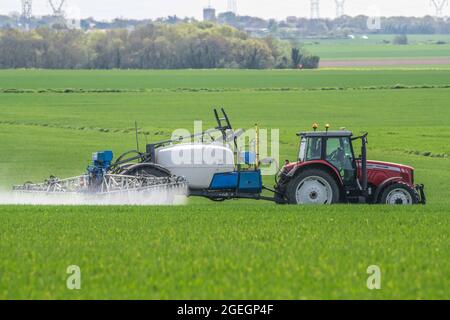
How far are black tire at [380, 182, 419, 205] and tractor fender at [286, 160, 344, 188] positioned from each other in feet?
3.29

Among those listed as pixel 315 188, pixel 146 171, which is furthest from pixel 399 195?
pixel 146 171

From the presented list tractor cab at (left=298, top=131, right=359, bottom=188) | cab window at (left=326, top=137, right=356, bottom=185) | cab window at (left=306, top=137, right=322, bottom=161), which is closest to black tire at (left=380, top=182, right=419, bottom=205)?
tractor cab at (left=298, top=131, right=359, bottom=188)

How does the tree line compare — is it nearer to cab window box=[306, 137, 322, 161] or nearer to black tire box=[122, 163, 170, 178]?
black tire box=[122, 163, 170, 178]

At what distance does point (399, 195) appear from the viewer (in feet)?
75.4

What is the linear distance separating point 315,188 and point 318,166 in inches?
18.6

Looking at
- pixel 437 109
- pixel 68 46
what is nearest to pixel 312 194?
pixel 437 109

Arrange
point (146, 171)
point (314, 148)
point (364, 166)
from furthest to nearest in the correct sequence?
1. point (146, 171)
2. point (314, 148)
3. point (364, 166)

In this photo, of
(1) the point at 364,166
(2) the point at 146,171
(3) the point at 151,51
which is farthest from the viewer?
(3) the point at 151,51

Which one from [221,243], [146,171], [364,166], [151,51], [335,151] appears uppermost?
[335,151]

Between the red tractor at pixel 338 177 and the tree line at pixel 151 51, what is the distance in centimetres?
9988

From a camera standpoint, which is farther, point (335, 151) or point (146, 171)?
point (146, 171)

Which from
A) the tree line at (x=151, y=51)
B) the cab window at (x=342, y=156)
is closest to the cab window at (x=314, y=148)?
the cab window at (x=342, y=156)

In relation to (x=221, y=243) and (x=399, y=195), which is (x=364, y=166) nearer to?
(x=399, y=195)
